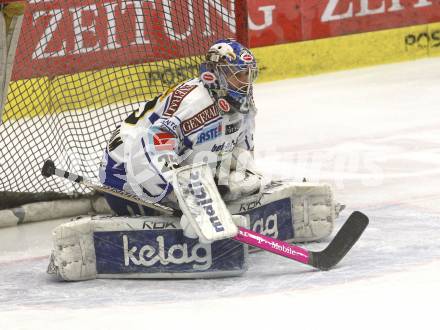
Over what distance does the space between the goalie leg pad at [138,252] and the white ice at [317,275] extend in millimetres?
47

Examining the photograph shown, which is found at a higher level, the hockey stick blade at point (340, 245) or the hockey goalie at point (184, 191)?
the hockey goalie at point (184, 191)

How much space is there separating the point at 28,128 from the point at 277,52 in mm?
2929

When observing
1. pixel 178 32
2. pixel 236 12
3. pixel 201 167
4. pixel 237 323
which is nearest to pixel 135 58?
pixel 178 32

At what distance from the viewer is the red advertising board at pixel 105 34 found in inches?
210

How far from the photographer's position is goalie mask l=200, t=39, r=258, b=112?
409 cm

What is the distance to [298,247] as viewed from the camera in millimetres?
4031

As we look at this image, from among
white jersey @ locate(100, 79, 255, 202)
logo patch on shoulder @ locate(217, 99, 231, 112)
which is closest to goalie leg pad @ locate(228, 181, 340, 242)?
white jersey @ locate(100, 79, 255, 202)

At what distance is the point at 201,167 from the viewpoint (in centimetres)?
394

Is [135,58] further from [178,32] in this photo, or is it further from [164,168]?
[164,168]

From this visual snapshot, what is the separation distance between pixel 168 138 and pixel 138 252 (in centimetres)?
40

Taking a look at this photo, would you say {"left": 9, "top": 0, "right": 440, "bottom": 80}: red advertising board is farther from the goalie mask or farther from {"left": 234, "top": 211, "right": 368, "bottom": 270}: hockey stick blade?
{"left": 234, "top": 211, "right": 368, "bottom": 270}: hockey stick blade

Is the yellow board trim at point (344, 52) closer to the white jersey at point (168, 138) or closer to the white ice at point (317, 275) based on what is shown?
the white ice at point (317, 275)

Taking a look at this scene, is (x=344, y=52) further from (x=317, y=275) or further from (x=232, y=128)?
(x=317, y=275)

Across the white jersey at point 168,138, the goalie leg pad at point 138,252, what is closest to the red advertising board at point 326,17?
the white jersey at point 168,138
